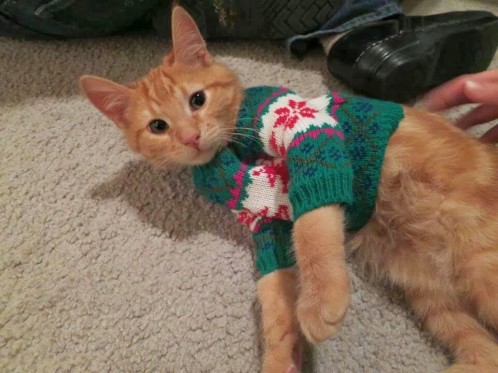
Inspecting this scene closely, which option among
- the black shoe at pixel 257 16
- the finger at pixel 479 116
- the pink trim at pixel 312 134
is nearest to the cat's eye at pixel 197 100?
the pink trim at pixel 312 134

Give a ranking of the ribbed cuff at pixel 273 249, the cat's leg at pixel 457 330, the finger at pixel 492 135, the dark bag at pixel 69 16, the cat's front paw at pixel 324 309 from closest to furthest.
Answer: the cat's front paw at pixel 324 309
the cat's leg at pixel 457 330
the ribbed cuff at pixel 273 249
the finger at pixel 492 135
the dark bag at pixel 69 16

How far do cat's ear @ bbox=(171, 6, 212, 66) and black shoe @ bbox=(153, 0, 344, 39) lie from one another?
42 cm

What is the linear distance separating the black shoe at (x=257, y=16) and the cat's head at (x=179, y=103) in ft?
1.37

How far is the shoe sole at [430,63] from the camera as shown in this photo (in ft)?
3.66

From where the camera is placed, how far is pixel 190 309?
0.97m

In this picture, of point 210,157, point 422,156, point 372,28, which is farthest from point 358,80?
point 210,157

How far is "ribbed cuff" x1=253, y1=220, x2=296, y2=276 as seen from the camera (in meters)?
0.92

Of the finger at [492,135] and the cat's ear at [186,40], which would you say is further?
the finger at [492,135]

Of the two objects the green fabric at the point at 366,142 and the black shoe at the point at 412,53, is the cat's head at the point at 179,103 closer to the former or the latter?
the green fabric at the point at 366,142

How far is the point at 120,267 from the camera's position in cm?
103

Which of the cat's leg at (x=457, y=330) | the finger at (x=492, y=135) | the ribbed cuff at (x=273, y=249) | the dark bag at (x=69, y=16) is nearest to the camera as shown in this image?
the cat's leg at (x=457, y=330)

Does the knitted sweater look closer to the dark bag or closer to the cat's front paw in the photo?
the cat's front paw

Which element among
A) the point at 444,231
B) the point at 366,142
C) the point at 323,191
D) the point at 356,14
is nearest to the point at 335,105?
the point at 366,142

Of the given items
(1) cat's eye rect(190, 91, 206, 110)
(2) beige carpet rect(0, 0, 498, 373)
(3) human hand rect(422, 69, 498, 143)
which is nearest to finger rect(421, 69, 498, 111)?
(3) human hand rect(422, 69, 498, 143)
